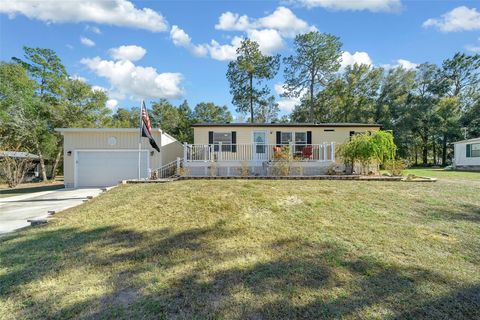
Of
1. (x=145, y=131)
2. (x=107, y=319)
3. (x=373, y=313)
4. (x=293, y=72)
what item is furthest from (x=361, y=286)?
(x=293, y=72)

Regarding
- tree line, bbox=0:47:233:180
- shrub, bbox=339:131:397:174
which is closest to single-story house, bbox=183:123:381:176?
shrub, bbox=339:131:397:174

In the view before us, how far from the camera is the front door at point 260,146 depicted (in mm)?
12684

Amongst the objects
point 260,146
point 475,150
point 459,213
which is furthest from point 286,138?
point 475,150

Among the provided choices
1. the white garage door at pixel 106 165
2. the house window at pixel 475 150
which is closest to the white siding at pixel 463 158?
the house window at pixel 475 150

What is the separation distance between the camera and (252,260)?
3732mm

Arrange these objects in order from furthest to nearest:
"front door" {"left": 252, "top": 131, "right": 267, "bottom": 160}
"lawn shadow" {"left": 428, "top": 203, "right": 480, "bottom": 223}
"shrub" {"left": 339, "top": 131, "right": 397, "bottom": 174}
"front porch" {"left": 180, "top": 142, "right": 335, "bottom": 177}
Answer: "front door" {"left": 252, "top": 131, "right": 267, "bottom": 160} → "front porch" {"left": 180, "top": 142, "right": 335, "bottom": 177} → "shrub" {"left": 339, "top": 131, "right": 397, "bottom": 174} → "lawn shadow" {"left": 428, "top": 203, "right": 480, "bottom": 223}

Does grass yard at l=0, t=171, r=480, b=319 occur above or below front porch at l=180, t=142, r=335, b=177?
below

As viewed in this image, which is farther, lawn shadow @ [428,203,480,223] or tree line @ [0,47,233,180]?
tree line @ [0,47,233,180]

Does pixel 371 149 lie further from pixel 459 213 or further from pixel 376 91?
pixel 376 91

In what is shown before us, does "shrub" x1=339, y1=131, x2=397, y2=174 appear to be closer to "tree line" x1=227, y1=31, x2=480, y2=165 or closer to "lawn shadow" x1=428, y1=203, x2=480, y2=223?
"lawn shadow" x1=428, y1=203, x2=480, y2=223

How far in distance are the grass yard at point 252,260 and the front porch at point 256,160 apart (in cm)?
461

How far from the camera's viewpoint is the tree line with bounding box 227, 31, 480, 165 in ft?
89.7

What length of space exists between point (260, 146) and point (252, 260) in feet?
33.5

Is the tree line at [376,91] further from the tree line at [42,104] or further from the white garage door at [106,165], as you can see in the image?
the white garage door at [106,165]
